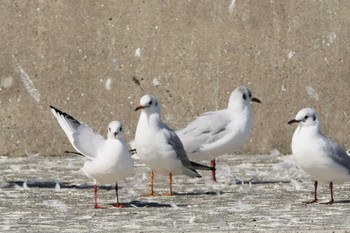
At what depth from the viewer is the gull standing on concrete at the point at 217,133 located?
13.1 m

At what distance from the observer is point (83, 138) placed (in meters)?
11.1

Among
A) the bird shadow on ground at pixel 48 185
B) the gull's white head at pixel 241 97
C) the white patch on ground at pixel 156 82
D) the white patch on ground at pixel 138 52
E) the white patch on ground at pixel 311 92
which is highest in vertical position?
the white patch on ground at pixel 138 52

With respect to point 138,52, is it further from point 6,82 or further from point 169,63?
point 6,82

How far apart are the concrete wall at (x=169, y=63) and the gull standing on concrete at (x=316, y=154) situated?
18.4ft

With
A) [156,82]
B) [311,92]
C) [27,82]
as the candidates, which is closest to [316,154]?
[311,92]

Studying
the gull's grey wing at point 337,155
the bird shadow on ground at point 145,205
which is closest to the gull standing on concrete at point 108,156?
the bird shadow on ground at point 145,205

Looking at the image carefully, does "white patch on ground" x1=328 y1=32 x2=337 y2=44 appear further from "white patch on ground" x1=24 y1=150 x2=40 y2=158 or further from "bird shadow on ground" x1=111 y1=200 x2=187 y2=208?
"bird shadow on ground" x1=111 y1=200 x2=187 y2=208

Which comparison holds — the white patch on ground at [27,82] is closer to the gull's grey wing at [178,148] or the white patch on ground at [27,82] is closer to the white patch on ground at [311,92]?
the white patch on ground at [311,92]

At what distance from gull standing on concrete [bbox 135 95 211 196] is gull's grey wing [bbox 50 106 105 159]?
67 centimetres

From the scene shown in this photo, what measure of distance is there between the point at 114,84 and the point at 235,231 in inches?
322

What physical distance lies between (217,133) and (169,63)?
409cm

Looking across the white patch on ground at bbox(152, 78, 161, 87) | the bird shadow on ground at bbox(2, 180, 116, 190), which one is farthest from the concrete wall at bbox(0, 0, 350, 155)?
the bird shadow on ground at bbox(2, 180, 116, 190)

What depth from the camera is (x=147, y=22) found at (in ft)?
56.8

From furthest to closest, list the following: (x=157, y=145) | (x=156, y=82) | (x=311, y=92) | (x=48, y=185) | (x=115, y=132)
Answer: (x=156, y=82)
(x=311, y=92)
(x=48, y=185)
(x=157, y=145)
(x=115, y=132)
